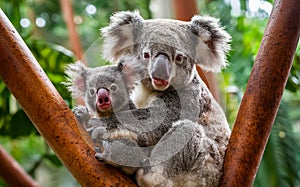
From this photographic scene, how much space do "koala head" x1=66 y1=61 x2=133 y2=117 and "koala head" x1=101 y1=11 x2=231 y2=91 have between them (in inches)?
6.0

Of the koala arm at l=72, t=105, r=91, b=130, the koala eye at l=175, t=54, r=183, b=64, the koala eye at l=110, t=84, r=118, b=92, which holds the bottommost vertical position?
the koala arm at l=72, t=105, r=91, b=130

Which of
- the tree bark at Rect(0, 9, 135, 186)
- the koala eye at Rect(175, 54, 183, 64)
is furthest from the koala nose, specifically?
the koala eye at Rect(175, 54, 183, 64)

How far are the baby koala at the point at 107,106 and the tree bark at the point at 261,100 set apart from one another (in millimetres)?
469

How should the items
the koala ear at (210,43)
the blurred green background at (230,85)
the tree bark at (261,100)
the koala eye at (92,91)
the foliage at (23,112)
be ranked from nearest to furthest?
the tree bark at (261,100), the koala eye at (92,91), the koala ear at (210,43), the blurred green background at (230,85), the foliage at (23,112)

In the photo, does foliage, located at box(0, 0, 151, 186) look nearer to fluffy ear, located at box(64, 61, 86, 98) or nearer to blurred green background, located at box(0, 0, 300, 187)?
blurred green background, located at box(0, 0, 300, 187)

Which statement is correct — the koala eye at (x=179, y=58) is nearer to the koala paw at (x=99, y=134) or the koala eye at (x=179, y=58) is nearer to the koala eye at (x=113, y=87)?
the koala eye at (x=113, y=87)

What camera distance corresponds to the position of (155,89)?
2.49m

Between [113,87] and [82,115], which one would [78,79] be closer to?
[113,87]

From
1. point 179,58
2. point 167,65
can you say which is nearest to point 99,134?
point 167,65

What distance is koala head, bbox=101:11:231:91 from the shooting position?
246 cm

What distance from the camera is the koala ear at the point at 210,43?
271cm

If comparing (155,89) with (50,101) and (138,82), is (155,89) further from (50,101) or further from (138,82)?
(50,101)

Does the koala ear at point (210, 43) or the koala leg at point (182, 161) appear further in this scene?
the koala ear at point (210, 43)

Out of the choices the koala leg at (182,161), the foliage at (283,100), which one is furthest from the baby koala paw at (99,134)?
the foliage at (283,100)
